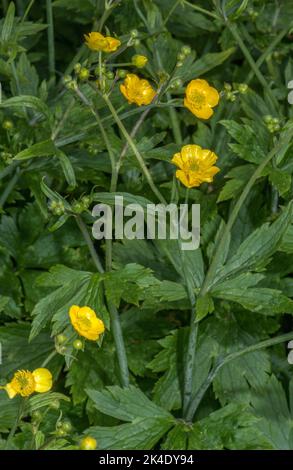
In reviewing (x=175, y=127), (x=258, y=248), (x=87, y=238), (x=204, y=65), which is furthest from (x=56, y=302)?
(x=204, y=65)

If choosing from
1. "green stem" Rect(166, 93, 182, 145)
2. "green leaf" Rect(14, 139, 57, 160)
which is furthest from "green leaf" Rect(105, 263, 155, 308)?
"green stem" Rect(166, 93, 182, 145)

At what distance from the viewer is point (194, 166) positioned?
192 centimetres

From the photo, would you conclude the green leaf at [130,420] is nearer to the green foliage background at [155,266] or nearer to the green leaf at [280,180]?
the green foliage background at [155,266]

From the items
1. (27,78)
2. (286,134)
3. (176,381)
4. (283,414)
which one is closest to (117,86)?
(27,78)

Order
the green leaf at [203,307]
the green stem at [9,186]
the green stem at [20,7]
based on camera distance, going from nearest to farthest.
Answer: the green leaf at [203,307], the green stem at [9,186], the green stem at [20,7]

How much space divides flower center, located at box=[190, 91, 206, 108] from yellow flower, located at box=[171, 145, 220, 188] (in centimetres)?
16

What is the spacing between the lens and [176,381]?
213cm

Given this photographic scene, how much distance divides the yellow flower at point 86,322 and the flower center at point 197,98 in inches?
24.0

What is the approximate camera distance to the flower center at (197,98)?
2.04 meters

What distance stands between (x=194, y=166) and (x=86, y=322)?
457mm

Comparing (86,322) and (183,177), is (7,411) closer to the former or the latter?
(86,322)

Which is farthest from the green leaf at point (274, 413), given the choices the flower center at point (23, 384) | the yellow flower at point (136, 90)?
the yellow flower at point (136, 90)

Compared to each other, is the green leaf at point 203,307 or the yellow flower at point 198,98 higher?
the yellow flower at point 198,98

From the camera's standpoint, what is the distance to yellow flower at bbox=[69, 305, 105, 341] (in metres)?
1.76
